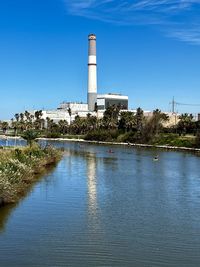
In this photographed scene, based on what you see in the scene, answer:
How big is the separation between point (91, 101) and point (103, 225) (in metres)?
152

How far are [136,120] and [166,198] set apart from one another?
308 feet

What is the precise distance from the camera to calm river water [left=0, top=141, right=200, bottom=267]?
16.9 m

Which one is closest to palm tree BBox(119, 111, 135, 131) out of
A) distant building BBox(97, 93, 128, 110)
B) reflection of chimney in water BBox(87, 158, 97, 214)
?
distant building BBox(97, 93, 128, 110)

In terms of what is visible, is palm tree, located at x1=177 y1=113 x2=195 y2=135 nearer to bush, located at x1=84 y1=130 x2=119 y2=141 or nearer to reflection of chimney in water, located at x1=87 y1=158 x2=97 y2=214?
bush, located at x1=84 y1=130 x2=119 y2=141

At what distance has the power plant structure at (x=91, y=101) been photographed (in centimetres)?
16025

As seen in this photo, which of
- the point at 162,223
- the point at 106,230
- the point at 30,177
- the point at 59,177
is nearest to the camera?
the point at 106,230

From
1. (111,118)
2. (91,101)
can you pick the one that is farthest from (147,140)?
(91,101)

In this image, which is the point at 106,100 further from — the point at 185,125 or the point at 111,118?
the point at 185,125

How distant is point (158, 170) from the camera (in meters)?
49.8

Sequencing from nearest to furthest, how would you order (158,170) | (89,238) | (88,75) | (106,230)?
(89,238) < (106,230) < (158,170) < (88,75)

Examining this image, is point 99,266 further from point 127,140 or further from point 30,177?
point 127,140

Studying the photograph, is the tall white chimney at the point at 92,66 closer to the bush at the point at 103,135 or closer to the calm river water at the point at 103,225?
the bush at the point at 103,135

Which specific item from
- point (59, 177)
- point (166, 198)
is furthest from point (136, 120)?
point (166, 198)

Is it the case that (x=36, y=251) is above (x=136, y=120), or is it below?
below
